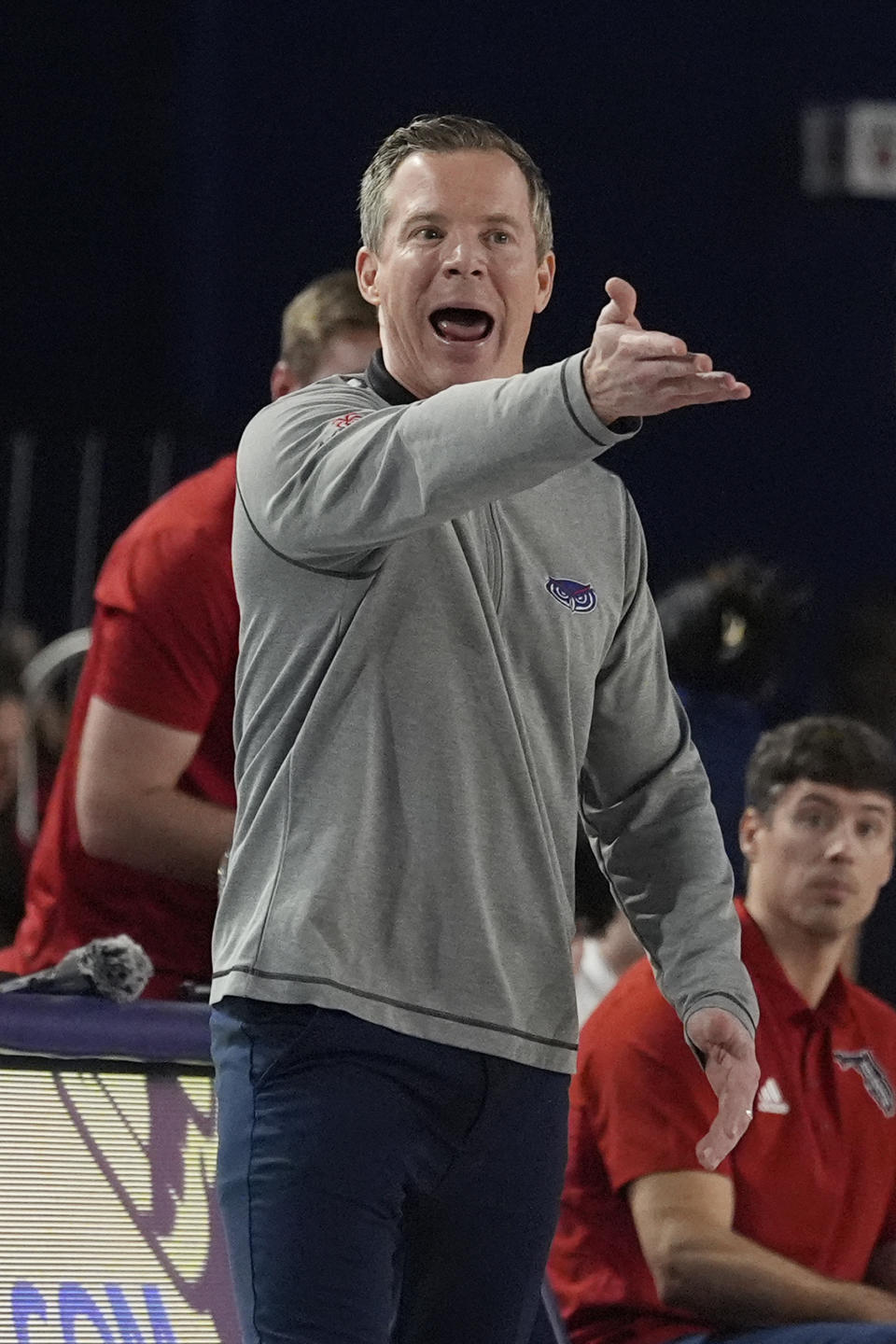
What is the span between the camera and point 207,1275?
236cm

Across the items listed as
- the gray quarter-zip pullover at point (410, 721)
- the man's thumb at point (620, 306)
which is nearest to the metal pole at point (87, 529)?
the gray quarter-zip pullover at point (410, 721)

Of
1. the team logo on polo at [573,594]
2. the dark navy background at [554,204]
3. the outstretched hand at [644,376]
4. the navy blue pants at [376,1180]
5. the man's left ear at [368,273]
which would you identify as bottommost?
the navy blue pants at [376,1180]

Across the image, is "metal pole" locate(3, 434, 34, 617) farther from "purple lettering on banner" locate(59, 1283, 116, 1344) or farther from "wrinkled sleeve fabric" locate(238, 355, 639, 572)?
"wrinkled sleeve fabric" locate(238, 355, 639, 572)

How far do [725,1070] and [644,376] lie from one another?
617mm

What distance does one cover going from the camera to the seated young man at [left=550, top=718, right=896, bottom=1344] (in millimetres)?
2689

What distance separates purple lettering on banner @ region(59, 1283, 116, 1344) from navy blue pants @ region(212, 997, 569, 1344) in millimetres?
668

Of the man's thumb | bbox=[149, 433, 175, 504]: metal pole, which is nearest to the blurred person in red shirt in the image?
the man's thumb

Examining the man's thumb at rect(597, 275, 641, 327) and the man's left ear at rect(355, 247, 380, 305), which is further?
the man's left ear at rect(355, 247, 380, 305)

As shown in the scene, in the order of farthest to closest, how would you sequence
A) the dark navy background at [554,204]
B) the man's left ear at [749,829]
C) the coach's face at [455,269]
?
the dark navy background at [554,204]
the man's left ear at [749,829]
the coach's face at [455,269]

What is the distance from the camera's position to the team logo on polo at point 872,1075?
304 cm

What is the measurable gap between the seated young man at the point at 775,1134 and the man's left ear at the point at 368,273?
131cm

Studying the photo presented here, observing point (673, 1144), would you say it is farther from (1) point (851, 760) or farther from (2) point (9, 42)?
(2) point (9, 42)

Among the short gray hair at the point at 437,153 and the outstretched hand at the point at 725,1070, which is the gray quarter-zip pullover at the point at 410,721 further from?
the short gray hair at the point at 437,153

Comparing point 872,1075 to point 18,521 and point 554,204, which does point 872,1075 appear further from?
point 554,204
